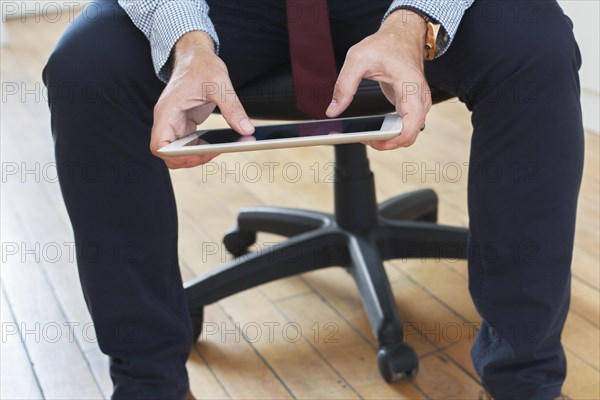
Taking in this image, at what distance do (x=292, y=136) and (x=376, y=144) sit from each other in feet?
0.28

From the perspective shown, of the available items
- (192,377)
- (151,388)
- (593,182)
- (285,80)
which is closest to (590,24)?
(593,182)

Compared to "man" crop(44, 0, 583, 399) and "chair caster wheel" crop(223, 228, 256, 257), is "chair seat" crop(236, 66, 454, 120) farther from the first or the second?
"chair caster wheel" crop(223, 228, 256, 257)

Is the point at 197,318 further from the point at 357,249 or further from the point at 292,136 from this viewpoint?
the point at 292,136

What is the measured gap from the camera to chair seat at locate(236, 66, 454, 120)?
104 cm

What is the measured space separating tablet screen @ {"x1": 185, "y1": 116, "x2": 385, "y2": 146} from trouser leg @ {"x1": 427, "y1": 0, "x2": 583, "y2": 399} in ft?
0.43

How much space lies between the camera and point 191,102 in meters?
0.88

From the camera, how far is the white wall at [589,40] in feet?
6.48

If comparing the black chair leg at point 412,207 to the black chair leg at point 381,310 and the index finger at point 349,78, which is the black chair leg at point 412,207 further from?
the index finger at point 349,78

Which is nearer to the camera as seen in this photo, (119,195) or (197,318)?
(119,195)

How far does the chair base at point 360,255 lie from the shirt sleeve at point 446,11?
0.46 m

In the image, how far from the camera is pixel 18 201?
1.91 m

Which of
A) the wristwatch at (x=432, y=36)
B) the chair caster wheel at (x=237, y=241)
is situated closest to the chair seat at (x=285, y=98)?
the wristwatch at (x=432, y=36)

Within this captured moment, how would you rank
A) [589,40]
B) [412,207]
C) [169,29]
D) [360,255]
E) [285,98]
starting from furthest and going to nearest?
1. [589,40]
2. [412,207]
3. [360,255]
4. [285,98]
5. [169,29]

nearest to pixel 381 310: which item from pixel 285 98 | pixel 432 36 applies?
pixel 285 98
